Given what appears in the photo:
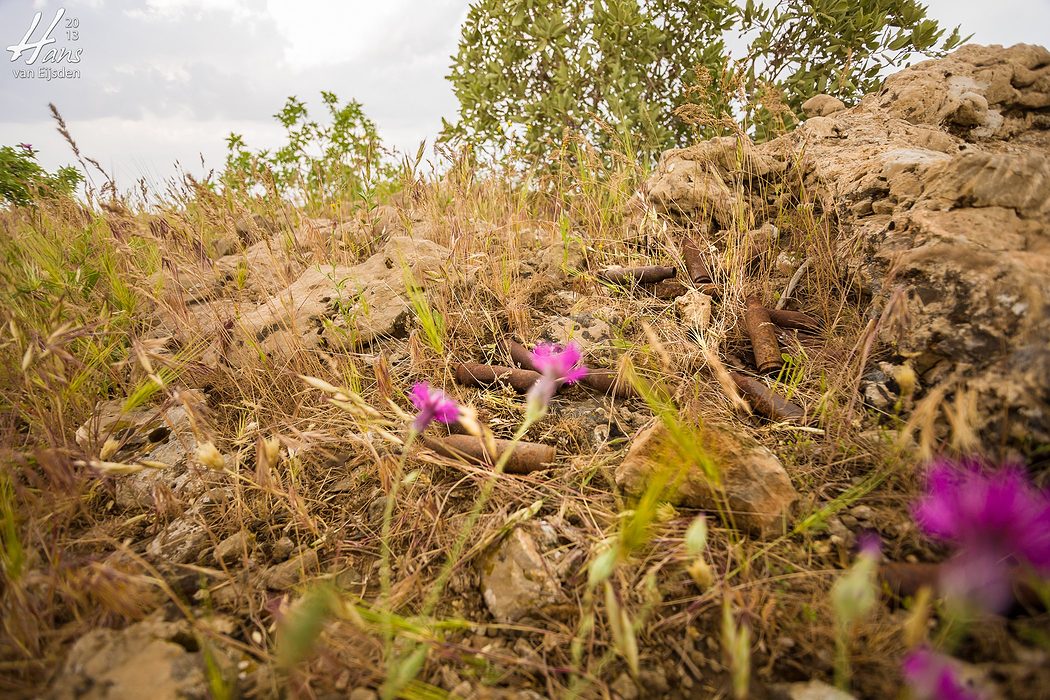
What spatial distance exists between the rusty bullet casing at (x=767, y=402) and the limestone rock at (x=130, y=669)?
5.90ft

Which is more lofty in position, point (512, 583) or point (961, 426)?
point (961, 426)

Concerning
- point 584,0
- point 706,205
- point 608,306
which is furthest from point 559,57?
point 608,306

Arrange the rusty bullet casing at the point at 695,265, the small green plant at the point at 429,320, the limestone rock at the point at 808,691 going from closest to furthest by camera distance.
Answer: the limestone rock at the point at 808,691, the small green plant at the point at 429,320, the rusty bullet casing at the point at 695,265

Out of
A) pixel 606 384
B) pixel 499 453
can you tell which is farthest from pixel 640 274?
pixel 499 453

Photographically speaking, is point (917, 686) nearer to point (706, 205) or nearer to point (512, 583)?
point (512, 583)

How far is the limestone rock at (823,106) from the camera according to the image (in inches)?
125

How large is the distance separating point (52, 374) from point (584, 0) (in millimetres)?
4460

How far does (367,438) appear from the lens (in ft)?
5.20

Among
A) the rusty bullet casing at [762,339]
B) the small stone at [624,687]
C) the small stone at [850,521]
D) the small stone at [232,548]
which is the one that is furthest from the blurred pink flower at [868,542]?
the small stone at [232,548]

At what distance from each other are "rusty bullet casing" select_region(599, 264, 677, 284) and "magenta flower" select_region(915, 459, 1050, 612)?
62.1 inches

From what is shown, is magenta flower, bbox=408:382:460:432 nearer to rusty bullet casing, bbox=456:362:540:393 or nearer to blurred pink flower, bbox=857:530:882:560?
rusty bullet casing, bbox=456:362:540:393

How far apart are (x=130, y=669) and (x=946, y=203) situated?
112 inches

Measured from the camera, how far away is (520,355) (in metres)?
2.07

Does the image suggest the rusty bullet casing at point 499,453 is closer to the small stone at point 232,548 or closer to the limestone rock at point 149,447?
the small stone at point 232,548
